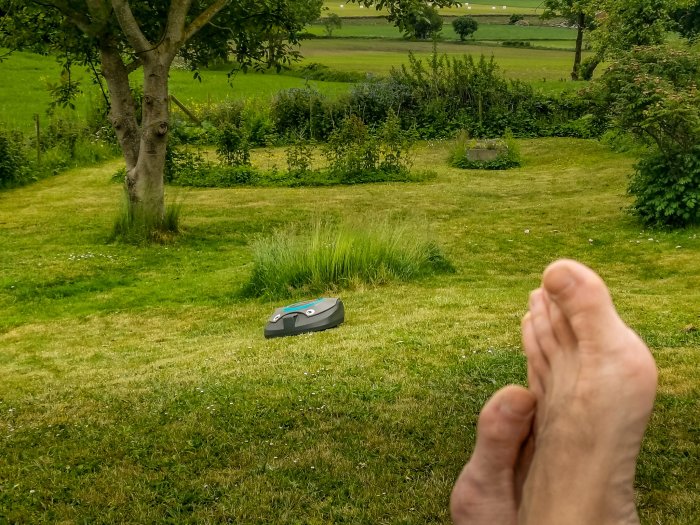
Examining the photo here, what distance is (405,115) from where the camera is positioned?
20375mm

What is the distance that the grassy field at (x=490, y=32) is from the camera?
53.1 m

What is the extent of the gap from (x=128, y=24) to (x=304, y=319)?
503cm

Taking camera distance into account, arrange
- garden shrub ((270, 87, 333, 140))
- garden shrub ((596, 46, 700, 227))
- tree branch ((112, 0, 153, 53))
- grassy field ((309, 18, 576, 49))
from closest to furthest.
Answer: tree branch ((112, 0, 153, 53))
garden shrub ((596, 46, 700, 227))
garden shrub ((270, 87, 333, 140))
grassy field ((309, 18, 576, 49))

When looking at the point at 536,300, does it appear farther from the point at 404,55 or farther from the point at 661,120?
the point at 404,55

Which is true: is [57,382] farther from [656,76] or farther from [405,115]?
[405,115]

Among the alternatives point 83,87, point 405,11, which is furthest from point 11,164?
point 83,87

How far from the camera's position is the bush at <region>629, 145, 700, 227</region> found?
374 inches

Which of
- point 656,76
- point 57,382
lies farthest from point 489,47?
point 57,382

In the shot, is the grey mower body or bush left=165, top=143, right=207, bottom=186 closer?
the grey mower body

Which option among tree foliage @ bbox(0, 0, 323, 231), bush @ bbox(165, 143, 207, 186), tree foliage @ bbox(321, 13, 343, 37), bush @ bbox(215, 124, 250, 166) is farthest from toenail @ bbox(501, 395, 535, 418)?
tree foliage @ bbox(321, 13, 343, 37)

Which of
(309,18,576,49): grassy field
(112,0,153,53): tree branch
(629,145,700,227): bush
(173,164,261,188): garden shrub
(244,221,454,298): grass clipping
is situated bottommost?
(173,164,261,188): garden shrub

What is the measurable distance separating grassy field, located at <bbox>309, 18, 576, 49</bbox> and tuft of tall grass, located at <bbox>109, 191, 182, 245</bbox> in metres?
43.5

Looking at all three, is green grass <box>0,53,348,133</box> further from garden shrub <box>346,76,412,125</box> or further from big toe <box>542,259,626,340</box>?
big toe <box>542,259,626,340</box>

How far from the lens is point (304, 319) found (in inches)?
213
